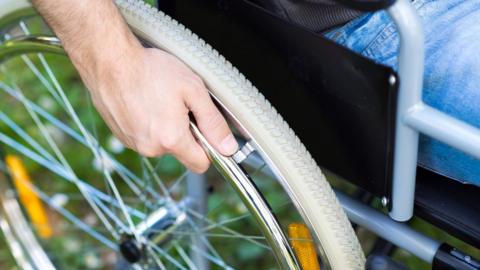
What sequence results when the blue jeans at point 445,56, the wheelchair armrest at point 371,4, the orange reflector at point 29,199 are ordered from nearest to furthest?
the wheelchair armrest at point 371,4 → the blue jeans at point 445,56 → the orange reflector at point 29,199

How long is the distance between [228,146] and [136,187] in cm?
83

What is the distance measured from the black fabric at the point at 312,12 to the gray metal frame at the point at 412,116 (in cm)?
20

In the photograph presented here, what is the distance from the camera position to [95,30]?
32.3 inches

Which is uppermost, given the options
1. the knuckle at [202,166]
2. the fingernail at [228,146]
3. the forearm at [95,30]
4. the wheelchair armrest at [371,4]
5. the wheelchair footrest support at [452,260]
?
the forearm at [95,30]

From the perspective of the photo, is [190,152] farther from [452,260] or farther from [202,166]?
[452,260]

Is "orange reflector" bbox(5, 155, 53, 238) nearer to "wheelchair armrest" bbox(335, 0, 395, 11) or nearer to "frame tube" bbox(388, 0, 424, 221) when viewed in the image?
"frame tube" bbox(388, 0, 424, 221)

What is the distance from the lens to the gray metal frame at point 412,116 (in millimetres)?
652

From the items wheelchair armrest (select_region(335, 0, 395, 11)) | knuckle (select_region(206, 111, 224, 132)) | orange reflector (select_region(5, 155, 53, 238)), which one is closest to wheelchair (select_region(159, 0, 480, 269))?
wheelchair armrest (select_region(335, 0, 395, 11))

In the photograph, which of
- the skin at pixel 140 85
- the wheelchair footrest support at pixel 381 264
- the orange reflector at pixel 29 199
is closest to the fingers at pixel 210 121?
the skin at pixel 140 85

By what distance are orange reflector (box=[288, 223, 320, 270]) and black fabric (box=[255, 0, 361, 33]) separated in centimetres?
25

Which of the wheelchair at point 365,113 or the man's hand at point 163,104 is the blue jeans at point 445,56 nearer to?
the wheelchair at point 365,113

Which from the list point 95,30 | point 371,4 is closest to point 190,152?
point 95,30

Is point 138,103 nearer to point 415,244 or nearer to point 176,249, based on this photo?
point 415,244

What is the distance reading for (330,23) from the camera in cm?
88
